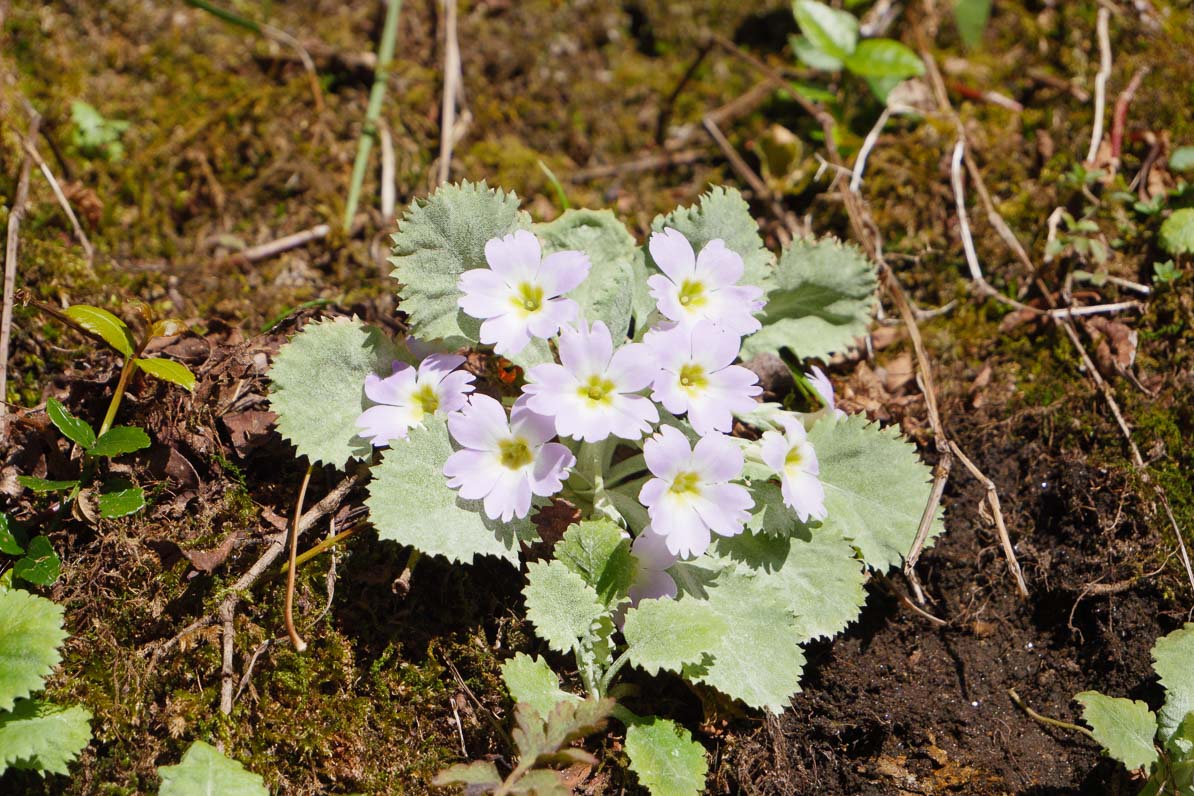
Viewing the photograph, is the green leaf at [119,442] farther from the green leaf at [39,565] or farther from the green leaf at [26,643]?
the green leaf at [26,643]

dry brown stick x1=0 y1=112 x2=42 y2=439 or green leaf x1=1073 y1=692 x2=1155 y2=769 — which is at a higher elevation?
dry brown stick x1=0 y1=112 x2=42 y2=439

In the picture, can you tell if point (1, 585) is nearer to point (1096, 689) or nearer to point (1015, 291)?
point (1096, 689)

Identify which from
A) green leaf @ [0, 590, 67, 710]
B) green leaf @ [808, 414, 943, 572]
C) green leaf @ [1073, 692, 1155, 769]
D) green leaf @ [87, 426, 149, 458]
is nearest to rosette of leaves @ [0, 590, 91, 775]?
green leaf @ [0, 590, 67, 710]

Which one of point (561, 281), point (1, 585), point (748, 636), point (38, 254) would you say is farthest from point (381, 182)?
point (748, 636)

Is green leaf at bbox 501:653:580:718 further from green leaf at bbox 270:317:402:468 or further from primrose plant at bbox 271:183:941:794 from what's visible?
green leaf at bbox 270:317:402:468

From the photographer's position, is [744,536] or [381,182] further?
[381,182]
